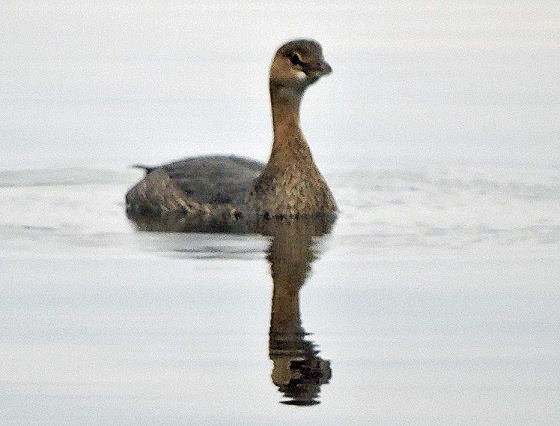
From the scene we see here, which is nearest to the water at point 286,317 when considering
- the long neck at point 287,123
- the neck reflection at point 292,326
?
the neck reflection at point 292,326

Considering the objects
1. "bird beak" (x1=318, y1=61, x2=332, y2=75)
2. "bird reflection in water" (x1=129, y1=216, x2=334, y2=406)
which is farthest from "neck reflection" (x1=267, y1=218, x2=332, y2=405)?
"bird beak" (x1=318, y1=61, x2=332, y2=75)

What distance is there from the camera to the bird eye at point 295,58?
14523mm

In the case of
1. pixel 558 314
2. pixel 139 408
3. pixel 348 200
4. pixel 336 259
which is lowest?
pixel 139 408

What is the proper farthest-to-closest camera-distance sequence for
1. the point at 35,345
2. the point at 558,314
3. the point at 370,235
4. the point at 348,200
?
the point at 348,200 → the point at 370,235 → the point at 558,314 → the point at 35,345

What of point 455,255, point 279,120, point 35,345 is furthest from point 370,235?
point 35,345

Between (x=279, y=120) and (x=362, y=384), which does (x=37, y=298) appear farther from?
(x=279, y=120)

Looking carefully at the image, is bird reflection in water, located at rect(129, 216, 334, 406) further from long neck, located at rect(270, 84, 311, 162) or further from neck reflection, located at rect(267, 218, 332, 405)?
long neck, located at rect(270, 84, 311, 162)

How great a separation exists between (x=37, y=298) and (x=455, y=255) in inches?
119

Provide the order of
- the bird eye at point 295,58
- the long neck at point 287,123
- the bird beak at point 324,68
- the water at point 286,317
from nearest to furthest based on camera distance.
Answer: the water at point 286,317
the bird beak at point 324,68
the bird eye at point 295,58
the long neck at point 287,123

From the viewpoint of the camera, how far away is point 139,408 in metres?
7.68

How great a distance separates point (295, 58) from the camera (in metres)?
14.6

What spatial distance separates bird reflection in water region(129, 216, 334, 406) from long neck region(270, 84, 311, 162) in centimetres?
86

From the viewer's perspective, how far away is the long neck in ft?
49.1

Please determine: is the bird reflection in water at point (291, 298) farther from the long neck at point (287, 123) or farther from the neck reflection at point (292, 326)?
the long neck at point (287, 123)
